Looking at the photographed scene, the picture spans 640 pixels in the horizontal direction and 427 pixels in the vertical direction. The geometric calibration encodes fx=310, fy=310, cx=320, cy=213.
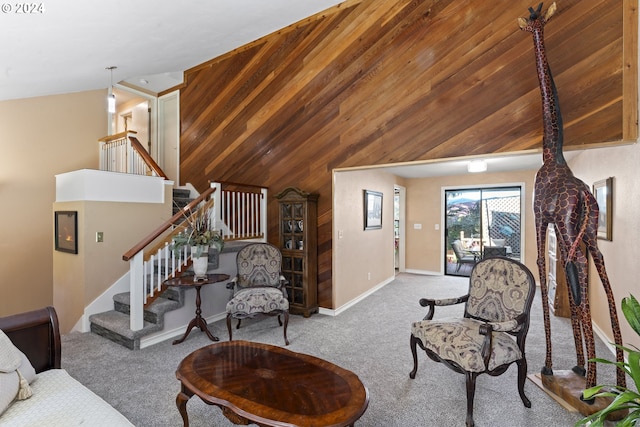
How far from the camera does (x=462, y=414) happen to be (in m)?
2.24

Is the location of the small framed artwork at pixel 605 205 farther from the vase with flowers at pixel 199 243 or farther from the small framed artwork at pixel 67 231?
the small framed artwork at pixel 67 231

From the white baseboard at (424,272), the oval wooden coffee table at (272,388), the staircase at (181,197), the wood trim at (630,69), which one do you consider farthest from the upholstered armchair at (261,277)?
the white baseboard at (424,272)

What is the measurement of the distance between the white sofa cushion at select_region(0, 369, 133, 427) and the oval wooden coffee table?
0.40 metres

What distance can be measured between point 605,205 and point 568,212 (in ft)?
5.88

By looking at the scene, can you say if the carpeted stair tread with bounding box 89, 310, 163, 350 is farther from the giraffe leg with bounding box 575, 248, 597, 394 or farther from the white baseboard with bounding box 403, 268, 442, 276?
the white baseboard with bounding box 403, 268, 442, 276

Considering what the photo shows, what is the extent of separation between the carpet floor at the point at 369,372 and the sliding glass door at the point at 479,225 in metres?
2.69

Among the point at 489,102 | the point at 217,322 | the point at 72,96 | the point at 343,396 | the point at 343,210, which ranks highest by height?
the point at 72,96

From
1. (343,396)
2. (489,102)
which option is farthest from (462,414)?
(489,102)

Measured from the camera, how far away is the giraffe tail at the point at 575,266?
2203 mm

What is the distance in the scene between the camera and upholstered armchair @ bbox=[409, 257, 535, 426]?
2154 mm

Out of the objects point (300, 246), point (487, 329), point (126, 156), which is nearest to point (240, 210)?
point (300, 246)

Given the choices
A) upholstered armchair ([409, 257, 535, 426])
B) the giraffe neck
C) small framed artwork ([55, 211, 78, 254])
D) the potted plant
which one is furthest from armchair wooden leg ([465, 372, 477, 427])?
small framed artwork ([55, 211, 78, 254])

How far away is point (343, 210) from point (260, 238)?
4.62 ft

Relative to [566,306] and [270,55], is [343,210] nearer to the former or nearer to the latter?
[270,55]
